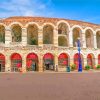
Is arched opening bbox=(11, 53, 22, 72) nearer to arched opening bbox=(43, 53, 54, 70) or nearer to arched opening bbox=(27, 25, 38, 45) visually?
arched opening bbox=(43, 53, 54, 70)

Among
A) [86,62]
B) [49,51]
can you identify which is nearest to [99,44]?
[86,62]

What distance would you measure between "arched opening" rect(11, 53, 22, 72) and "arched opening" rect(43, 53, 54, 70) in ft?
13.1

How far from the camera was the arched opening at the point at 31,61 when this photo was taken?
34250 millimetres

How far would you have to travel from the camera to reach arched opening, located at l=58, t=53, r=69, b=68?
35781mm

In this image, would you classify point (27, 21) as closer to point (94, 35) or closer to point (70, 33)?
point (70, 33)

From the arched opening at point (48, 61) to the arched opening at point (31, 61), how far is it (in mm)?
1464

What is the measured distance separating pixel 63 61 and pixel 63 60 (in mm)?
173

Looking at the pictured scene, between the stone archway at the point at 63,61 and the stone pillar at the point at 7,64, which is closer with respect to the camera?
the stone pillar at the point at 7,64

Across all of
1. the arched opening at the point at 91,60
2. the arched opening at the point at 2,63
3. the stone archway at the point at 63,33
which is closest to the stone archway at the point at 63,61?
the stone archway at the point at 63,33

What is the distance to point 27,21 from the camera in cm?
3434

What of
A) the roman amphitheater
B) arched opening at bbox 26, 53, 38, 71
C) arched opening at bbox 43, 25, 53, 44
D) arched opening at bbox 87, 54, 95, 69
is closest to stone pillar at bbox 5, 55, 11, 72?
the roman amphitheater

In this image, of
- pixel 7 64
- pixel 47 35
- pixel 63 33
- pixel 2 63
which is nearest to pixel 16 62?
pixel 7 64

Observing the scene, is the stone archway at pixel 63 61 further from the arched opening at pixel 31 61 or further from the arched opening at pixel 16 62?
the arched opening at pixel 16 62

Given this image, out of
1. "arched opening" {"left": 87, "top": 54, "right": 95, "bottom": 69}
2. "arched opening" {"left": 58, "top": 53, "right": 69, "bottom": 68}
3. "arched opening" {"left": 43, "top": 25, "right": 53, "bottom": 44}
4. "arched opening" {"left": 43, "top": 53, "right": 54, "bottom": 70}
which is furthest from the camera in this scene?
"arched opening" {"left": 43, "top": 25, "right": 53, "bottom": 44}
